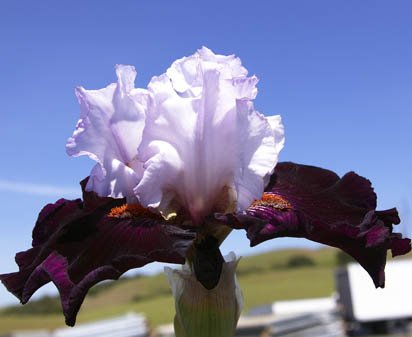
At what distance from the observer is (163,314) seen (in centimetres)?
3084

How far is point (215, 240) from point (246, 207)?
11 cm

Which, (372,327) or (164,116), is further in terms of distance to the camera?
(372,327)

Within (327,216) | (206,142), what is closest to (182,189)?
(206,142)

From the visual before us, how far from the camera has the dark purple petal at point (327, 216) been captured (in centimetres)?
119

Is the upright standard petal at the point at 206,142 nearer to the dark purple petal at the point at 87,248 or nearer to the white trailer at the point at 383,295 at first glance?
the dark purple petal at the point at 87,248

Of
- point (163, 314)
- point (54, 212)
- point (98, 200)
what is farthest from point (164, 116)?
point (163, 314)

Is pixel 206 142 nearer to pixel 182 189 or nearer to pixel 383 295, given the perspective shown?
pixel 182 189

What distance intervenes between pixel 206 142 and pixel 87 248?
347 mm

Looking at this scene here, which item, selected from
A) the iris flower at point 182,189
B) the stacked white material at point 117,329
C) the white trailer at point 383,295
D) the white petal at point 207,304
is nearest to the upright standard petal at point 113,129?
the iris flower at point 182,189

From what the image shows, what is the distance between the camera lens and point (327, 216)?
137cm

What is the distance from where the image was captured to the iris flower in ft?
3.96

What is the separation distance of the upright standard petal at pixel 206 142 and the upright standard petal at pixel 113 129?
4cm

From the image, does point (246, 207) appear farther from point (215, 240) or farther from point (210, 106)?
point (210, 106)

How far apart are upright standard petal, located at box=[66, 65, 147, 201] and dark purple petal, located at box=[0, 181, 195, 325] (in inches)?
2.7
